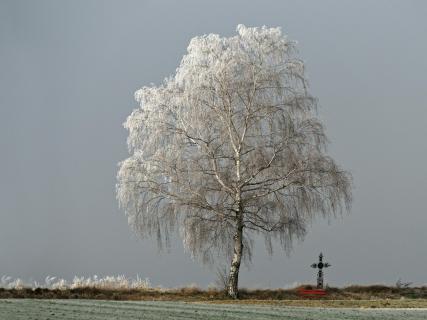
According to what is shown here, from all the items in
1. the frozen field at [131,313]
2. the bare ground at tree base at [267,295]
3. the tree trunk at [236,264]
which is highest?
the tree trunk at [236,264]

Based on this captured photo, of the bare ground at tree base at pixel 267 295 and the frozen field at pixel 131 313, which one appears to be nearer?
the frozen field at pixel 131 313

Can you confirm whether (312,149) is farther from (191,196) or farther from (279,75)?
(191,196)

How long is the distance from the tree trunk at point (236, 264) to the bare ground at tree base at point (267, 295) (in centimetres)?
37

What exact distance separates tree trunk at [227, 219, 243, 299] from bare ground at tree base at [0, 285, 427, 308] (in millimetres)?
366

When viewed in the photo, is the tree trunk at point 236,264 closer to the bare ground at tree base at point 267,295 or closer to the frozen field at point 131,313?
the bare ground at tree base at point 267,295

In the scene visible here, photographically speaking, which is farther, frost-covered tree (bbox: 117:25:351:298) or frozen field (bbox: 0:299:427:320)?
frost-covered tree (bbox: 117:25:351:298)

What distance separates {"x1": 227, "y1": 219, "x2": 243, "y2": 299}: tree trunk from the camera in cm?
2306

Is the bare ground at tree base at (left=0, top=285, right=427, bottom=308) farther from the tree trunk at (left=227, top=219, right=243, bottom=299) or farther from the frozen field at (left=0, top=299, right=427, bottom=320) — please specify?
the frozen field at (left=0, top=299, right=427, bottom=320)

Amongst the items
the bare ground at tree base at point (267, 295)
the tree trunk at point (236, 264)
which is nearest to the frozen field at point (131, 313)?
the bare ground at tree base at point (267, 295)

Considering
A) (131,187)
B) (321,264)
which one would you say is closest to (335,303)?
(321,264)

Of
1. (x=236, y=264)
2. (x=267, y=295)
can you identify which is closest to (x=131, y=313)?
(x=236, y=264)

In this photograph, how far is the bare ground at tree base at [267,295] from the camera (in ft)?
69.5

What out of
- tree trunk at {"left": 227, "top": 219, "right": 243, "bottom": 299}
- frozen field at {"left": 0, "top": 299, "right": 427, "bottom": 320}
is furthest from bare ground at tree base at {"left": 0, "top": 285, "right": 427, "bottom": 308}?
frozen field at {"left": 0, "top": 299, "right": 427, "bottom": 320}

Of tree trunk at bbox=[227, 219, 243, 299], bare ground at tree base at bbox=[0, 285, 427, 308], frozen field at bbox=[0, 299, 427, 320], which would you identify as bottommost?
frozen field at bbox=[0, 299, 427, 320]
